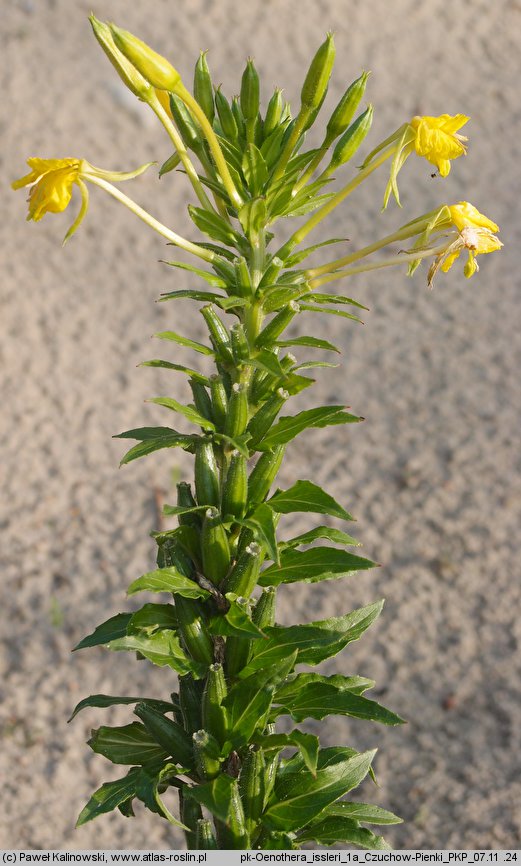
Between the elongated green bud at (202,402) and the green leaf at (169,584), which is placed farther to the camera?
the elongated green bud at (202,402)

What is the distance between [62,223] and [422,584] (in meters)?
1.98

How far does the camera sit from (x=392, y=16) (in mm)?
4395

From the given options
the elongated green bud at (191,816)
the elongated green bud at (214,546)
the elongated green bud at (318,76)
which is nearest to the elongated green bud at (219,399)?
the elongated green bud at (214,546)

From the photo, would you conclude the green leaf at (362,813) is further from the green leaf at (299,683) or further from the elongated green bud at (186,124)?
the elongated green bud at (186,124)

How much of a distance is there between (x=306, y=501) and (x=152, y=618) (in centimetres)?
21

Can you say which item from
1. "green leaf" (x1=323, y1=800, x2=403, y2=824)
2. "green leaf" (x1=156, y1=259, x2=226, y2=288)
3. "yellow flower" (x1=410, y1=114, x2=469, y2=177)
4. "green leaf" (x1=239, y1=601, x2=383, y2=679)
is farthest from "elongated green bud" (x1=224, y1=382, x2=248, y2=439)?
"green leaf" (x1=323, y1=800, x2=403, y2=824)

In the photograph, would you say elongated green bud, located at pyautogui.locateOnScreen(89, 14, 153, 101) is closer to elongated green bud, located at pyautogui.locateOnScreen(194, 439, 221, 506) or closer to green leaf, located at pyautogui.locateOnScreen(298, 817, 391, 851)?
elongated green bud, located at pyautogui.locateOnScreen(194, 439, 221, 506)

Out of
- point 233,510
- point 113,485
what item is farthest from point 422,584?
point 233,510

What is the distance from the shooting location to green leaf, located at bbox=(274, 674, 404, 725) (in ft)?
3.12

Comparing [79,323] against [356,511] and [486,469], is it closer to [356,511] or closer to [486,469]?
[356,511]

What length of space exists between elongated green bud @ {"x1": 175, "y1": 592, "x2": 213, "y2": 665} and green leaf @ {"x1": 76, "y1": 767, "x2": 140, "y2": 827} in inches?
6.0

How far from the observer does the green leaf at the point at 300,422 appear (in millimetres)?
955

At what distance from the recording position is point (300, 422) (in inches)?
37.8

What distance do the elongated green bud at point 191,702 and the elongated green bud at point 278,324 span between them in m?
0.39
